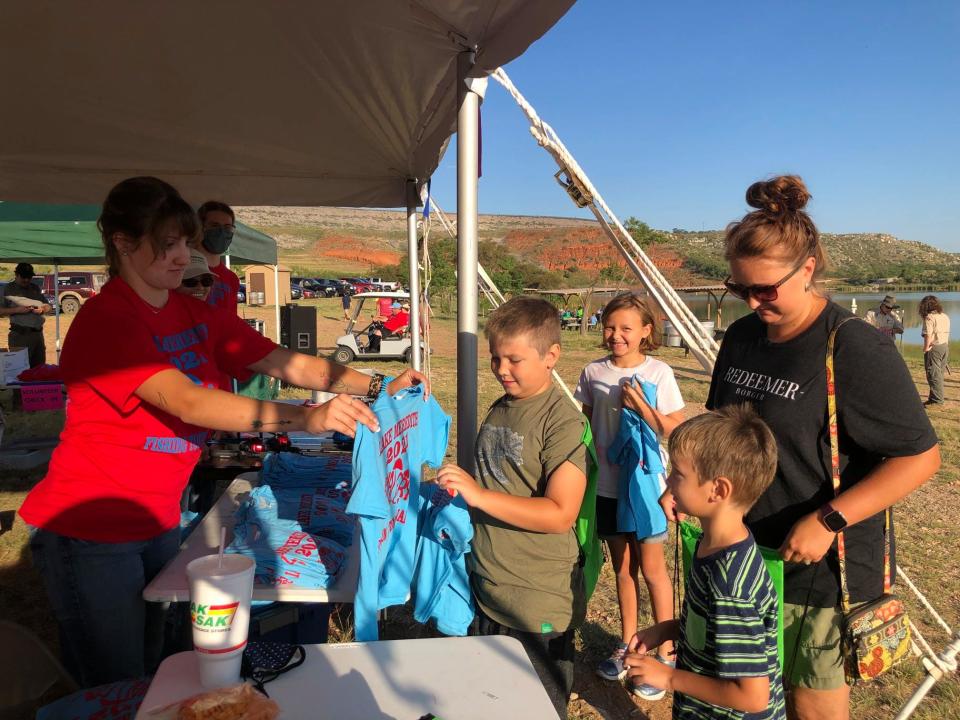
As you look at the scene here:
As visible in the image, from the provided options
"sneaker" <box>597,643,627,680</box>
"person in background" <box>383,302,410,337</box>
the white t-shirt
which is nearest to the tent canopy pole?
the white t-shirt

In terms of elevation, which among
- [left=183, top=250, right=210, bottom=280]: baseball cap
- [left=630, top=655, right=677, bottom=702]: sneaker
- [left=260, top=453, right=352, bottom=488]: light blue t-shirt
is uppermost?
[left=183, top=250, right=210, bottom=280]: baseball cap

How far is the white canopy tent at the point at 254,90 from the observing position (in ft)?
7.00

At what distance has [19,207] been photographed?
905cm

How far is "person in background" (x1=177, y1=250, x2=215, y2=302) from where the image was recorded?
11.9 ft

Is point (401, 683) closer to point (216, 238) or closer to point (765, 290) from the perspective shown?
point (765, 290)

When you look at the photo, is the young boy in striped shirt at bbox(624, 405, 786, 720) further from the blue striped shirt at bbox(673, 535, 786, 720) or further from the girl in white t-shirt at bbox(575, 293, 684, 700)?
the girl in white t-shirt at bbox(575, 293, 684, 700)

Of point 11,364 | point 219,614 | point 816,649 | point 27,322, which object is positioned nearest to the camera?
point 219,614

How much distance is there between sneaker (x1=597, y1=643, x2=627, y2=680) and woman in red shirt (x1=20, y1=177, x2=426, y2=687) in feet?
7.14

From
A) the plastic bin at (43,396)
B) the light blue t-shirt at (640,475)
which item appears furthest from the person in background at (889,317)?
the plastic bin at (43,396)

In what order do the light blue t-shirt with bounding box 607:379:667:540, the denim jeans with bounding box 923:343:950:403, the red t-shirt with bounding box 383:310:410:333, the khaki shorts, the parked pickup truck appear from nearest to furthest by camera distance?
the khaki shorts → the light blue t-shirt with bounding box 607:379:667:540 → the denim jeans with bounding box 923:343:950:403 → the red t-shirt with bounding box 383:310:410:333 → the parked pickup truck

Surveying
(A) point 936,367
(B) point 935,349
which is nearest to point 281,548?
(A) point 936,367

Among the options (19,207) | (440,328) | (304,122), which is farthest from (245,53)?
(440,328)

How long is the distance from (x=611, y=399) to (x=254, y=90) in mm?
2282

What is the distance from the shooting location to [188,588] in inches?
68.0
